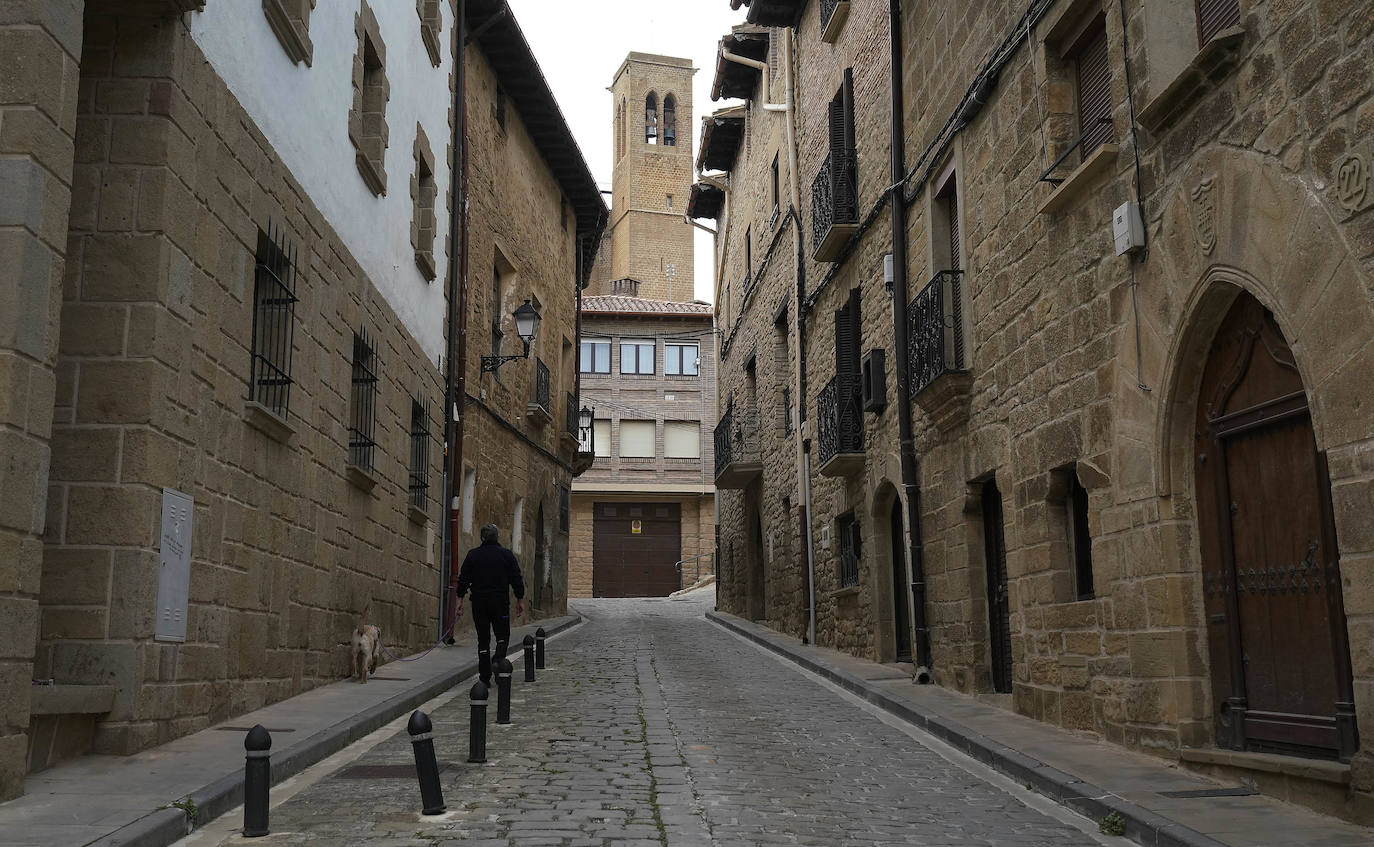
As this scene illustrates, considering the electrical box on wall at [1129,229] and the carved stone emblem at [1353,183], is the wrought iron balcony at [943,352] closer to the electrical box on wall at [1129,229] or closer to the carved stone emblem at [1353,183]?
the electrical box on wall at [1129,229]

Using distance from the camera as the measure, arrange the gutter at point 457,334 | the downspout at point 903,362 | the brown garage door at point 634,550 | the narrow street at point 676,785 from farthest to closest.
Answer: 1. the brown garage door at point 634,550
2. the gutter at point 457,334
3. the downspout at point 903,362
4. the narrow street at point 676,785

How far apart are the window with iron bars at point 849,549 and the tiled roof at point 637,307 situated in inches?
1051

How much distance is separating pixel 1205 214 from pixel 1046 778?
3.31m

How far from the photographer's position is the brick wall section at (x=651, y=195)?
59688 millimetres

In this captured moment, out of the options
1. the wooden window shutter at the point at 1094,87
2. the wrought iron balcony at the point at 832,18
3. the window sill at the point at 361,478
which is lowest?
the window sill at the point at 361,478

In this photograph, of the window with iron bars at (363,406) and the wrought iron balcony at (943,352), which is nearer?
the wrought iron balcony at (943,352)

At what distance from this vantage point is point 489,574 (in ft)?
37.6

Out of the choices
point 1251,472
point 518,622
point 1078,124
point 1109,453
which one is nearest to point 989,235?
point 1078,124

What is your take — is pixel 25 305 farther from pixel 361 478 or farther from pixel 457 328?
pixel 457 328

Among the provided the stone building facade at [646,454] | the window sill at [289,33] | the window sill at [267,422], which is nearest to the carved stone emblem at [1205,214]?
the window sill at [267,422]

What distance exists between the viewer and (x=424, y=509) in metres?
15.3

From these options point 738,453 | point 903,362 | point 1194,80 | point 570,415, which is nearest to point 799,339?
point 738,453

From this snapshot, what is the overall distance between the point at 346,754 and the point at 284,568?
2099 mm

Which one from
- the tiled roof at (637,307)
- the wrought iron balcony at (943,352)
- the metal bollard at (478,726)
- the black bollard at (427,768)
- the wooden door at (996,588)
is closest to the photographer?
the black bollard at (427,768)
